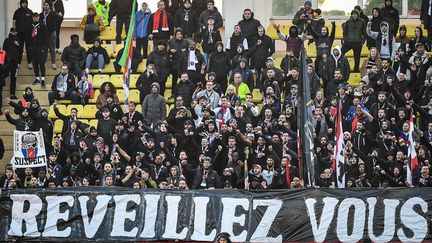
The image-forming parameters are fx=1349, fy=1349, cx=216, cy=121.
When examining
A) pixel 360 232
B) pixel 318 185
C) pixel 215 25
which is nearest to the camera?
pixel 360 232

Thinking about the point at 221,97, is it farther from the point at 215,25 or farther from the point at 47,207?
the point at 47,207

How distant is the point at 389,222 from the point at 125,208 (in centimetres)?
482

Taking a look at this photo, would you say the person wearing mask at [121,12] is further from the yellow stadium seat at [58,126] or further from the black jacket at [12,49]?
the yellow stadium seat at [58,126]

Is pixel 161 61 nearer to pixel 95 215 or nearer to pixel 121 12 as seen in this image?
pixel 121 12

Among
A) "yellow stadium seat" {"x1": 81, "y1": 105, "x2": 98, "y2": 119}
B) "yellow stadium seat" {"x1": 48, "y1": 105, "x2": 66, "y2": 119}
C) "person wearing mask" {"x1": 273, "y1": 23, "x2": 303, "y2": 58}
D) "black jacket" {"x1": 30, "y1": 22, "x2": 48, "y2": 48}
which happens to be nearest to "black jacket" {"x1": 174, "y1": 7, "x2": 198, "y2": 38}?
"person wearing mask" {"x1": 273, "y1": 23, "x2": 303, "y2": 58}

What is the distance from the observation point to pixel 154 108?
29.4 m

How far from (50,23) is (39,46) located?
2.75 feet

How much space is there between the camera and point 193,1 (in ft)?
106

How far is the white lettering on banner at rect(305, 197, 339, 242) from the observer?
79.6ft

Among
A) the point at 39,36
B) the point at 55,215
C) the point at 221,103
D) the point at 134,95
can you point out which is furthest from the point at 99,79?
the point at 55,215

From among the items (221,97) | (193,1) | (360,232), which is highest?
(193,1)

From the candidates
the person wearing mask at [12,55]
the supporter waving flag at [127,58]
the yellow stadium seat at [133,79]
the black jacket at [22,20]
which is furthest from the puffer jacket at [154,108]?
the black jacket at [22,20]

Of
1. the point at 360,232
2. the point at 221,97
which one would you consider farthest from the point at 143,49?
the point at 360,232

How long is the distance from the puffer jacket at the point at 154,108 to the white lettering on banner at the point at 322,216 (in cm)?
594
